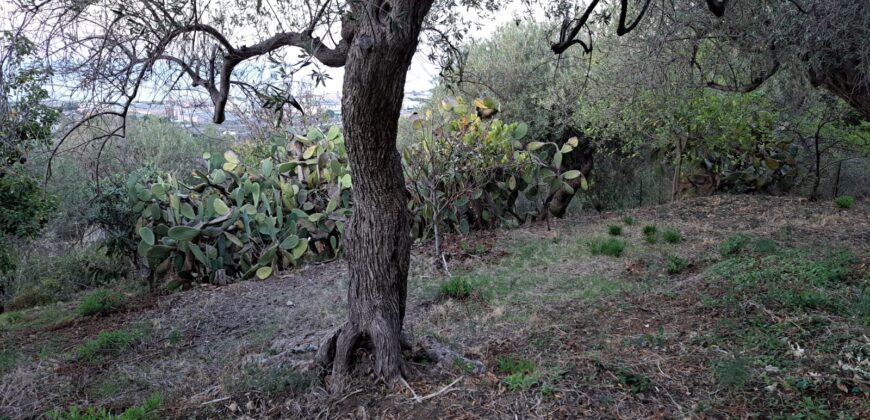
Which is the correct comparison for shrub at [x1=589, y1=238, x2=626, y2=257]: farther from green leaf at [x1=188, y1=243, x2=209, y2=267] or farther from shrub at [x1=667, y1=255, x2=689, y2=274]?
green leaf at [x1=188, y1=243, x2=209, y2=267]

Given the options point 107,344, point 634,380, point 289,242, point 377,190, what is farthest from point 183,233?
point 634,380

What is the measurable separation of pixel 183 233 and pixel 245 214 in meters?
0.66

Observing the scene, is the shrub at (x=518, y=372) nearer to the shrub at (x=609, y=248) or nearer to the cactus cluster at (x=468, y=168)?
the shrub at (x=609, y=248)

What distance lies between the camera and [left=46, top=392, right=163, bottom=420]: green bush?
9.91ft

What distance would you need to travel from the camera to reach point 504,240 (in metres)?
7.43

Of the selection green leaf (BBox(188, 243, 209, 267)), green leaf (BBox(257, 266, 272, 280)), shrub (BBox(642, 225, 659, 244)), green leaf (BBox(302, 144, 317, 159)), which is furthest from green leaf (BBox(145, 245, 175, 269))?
shrub (BBox(642, 225, 659, 244))

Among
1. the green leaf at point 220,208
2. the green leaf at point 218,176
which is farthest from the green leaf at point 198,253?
the green leaf at point 218,176

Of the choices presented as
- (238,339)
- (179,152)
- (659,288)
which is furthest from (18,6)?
(179,152)

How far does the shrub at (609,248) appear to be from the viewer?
634 cm

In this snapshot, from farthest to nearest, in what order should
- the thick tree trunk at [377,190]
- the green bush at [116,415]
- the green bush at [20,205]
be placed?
1. the green bush at [20,205]
2. the green bush at [116,415]
3. the thick tree trunk at [377,190]

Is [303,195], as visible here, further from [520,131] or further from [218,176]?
[520,131]

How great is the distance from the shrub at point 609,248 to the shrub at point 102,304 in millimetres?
4776

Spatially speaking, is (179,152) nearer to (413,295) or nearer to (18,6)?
(413,295)

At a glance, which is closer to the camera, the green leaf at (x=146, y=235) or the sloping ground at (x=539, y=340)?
the sloping ground at (x=539, y=340)
